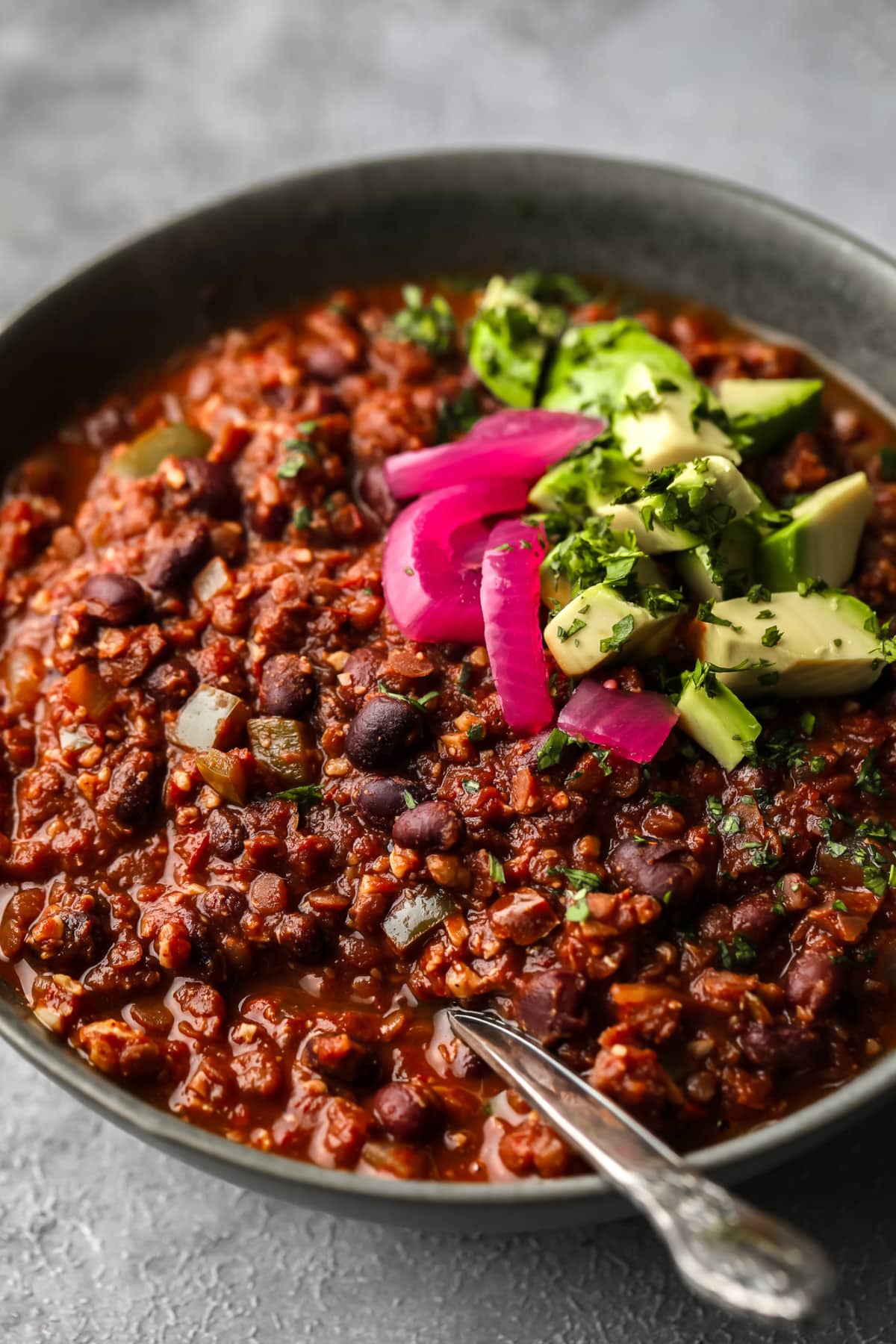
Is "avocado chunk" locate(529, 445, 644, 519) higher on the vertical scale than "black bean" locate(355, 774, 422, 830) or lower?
higher

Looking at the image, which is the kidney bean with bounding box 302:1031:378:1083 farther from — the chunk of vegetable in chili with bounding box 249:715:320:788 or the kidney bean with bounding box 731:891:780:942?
the kidney bean with bounding box 731:891:780:942

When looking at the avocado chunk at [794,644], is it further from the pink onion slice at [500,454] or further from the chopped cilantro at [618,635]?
the pink onion slice at [500,454]

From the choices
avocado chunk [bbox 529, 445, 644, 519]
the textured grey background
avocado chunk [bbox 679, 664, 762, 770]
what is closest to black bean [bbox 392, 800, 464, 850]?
avocado chunk [bbox 679, 664, 762, 770]

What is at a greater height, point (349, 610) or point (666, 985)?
point (349, 610)

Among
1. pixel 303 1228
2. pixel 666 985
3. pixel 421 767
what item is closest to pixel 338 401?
pixel 421 767

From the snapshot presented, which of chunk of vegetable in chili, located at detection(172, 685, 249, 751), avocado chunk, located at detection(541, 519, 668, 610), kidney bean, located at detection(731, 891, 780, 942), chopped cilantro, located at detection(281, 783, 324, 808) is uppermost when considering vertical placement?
avocado chunk, located at detection(541, 519, 668, 610)

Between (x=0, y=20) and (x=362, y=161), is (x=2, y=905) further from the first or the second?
(x=0, y=20)

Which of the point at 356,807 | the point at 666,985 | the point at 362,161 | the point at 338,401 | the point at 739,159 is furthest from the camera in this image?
the point at 739,159
